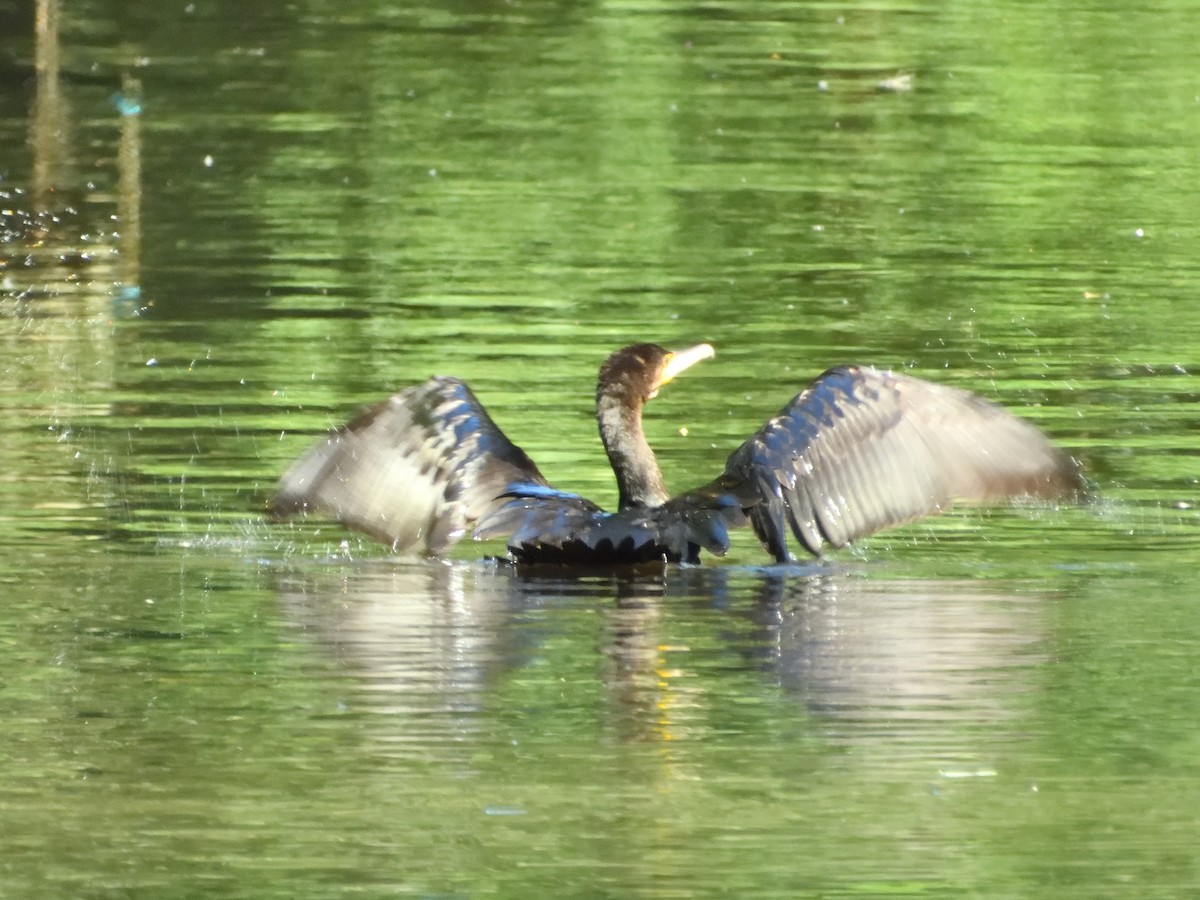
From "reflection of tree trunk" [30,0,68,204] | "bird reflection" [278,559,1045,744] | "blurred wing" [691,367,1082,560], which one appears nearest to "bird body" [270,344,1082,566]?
"blurred wing" [691,367,1082,560]

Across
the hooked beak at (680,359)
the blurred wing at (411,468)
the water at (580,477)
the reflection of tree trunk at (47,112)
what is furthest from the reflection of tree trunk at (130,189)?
the hooked beak at (680,359)

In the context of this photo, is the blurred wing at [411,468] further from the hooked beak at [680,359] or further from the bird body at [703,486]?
the hooked beak at [680,359]

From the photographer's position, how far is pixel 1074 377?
37.7ft

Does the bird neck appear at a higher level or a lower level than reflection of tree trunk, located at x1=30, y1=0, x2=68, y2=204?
lower

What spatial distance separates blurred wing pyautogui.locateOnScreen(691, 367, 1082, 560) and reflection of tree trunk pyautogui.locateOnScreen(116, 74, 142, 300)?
5.56m

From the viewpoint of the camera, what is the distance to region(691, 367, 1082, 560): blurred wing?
860 centimetres

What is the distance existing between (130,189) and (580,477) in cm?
766

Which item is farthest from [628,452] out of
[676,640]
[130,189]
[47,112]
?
[47,112]

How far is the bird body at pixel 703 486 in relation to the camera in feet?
27.7

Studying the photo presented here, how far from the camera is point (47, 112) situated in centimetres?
2017

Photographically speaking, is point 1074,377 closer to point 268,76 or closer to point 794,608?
point 794,608

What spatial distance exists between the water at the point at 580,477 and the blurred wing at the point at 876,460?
7.4 inches

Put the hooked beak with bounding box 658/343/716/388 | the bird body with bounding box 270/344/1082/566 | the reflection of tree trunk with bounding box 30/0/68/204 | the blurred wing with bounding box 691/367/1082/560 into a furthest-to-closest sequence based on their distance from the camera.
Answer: the reflection of tree trunk with bounding box 30/0/68/204 → the hooked beak with bounding box 658/343/716/388 → the blurred wing with bounding box 691/367/1082/560 → the bird body with bounding box 270/344/1082/566

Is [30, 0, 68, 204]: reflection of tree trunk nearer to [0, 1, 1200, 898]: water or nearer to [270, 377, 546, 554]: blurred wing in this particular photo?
[0, 1, 1200, 898]: water
